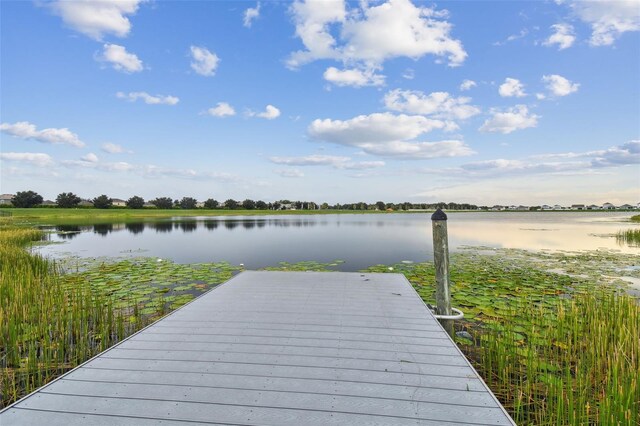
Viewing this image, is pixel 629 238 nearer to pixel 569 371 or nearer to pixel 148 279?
pixel 569 371

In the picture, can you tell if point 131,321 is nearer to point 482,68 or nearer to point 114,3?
point 114,3

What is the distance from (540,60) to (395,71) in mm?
8200

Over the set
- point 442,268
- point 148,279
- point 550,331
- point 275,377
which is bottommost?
point 148,279

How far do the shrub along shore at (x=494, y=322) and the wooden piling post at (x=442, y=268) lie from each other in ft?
1.46

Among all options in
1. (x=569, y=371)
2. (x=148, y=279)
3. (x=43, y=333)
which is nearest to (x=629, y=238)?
(x=569, y=371)

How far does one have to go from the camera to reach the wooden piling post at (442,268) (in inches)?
180

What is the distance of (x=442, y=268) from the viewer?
15.6 feet

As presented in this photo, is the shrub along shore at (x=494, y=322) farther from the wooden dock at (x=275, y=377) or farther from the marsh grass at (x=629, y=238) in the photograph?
the marsh grass at (x=629, y=238)

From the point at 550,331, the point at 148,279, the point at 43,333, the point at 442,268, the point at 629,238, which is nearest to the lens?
the point at 550,331

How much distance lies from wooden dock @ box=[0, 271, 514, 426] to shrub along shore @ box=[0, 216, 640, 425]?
74 cm

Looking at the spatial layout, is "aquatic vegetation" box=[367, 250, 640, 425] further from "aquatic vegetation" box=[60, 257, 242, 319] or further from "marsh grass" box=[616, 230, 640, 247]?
"marsh grass" box=[616, 230, 640, 247]

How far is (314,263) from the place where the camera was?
36.1ft

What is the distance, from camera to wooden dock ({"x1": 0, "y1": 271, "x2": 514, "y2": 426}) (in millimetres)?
1938

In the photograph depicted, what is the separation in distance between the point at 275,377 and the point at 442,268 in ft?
11.0
